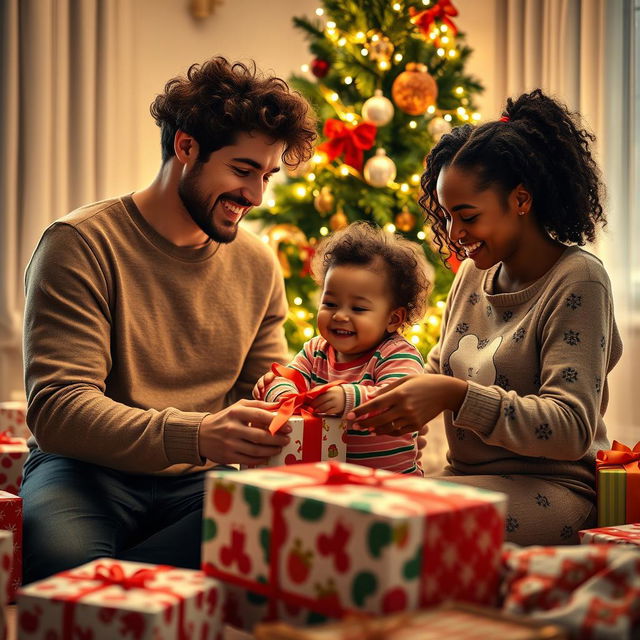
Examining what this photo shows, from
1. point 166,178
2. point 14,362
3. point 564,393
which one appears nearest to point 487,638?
point 564,393

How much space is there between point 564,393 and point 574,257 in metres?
0.32

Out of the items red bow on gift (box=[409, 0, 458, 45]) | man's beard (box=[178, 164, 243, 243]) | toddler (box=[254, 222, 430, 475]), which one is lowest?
toddler (box=[254, 222, 430, 475])

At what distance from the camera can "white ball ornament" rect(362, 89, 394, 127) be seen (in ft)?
11.1

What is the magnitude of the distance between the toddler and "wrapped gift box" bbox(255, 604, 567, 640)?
0.77 metres

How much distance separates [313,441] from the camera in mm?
Result: 1703

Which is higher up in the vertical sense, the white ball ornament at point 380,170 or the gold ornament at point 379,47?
the gold ornament at point 379,47

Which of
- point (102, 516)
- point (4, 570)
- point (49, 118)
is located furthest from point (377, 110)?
point (4, 570)

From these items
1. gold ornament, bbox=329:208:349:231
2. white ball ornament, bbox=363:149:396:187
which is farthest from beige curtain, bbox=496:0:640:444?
gold ornament, bbox=329:208:349:231

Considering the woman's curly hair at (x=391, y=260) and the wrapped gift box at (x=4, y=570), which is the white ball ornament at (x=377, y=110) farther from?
the wrapped gift box at (x=4, y=570)

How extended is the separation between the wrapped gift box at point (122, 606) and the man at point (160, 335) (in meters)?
0.41

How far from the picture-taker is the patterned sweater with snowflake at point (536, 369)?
1.66m

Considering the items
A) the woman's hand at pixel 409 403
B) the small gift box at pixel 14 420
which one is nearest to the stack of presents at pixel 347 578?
the woman's hand at pixel 409 403

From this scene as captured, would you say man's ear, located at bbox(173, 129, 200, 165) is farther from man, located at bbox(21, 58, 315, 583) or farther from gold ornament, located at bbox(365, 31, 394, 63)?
gold ornament, located at bbox(365, 31, 394, 63)

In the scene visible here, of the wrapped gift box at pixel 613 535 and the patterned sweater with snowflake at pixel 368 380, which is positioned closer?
the wrapped gift box at pixel 613 535
